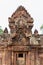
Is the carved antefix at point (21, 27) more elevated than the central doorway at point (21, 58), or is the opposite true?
the carved antefix at point (21, 27)

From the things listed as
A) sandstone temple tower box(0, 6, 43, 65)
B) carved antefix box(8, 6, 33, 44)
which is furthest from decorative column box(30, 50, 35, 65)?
carved antefix box(8, 6, 33, 44)

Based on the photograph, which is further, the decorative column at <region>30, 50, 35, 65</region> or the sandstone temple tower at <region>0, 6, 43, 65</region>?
the decorative column at <region>30, 50, 35, 65</region>

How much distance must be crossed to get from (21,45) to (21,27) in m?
1.52

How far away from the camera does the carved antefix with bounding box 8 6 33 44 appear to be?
665 inches

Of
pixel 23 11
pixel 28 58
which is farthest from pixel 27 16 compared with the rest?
pixel 28 58

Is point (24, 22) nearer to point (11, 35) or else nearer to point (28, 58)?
point (11, 35)

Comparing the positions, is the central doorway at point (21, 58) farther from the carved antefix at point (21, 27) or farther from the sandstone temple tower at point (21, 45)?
the carved antefix at point (21, 27)

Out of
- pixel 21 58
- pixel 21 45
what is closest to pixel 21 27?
pixel 21 45

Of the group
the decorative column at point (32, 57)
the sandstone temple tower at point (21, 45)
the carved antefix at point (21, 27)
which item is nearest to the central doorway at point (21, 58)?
the sandstone temple tower at point (21, 45)

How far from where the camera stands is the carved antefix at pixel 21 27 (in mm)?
16891

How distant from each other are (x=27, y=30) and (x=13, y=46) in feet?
5.88

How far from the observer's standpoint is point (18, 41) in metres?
16.9

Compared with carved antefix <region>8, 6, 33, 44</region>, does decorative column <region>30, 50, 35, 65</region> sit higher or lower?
lower

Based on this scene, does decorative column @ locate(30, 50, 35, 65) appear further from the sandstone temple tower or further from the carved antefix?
the carved antefix
